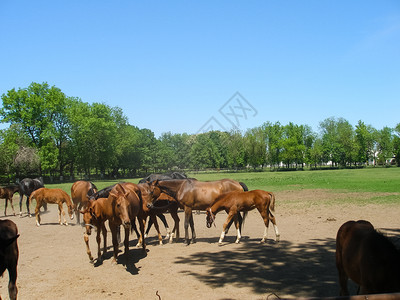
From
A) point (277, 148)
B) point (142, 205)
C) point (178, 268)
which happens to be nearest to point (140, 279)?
point (178, 268)

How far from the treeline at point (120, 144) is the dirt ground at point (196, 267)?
4191cm

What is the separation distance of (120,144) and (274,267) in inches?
2702

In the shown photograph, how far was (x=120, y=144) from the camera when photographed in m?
73.4

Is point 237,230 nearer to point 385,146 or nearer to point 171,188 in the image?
point 171,188

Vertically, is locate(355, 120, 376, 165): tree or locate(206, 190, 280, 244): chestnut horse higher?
locate(355, 120, 376, 165): tree

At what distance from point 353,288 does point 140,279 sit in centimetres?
458

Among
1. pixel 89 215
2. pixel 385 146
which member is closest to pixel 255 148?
pixel 385 146

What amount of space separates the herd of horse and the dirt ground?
2.20ft

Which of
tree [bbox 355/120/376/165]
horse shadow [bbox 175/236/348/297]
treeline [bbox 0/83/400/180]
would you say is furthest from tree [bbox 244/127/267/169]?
horse shadow [bbox 175/236/348/297]

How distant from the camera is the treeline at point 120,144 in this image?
53375 millimetres

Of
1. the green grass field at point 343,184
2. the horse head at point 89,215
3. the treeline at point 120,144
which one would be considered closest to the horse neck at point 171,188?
the horse head at point 89,215

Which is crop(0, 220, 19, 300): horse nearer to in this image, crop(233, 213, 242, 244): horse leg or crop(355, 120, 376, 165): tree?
crop(233, 213, 242, 244): horse leg

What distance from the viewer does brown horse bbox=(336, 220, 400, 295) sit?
13.1ft

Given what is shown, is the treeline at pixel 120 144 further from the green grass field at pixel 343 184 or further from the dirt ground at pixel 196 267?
the dirt ground at pixel 196 267
